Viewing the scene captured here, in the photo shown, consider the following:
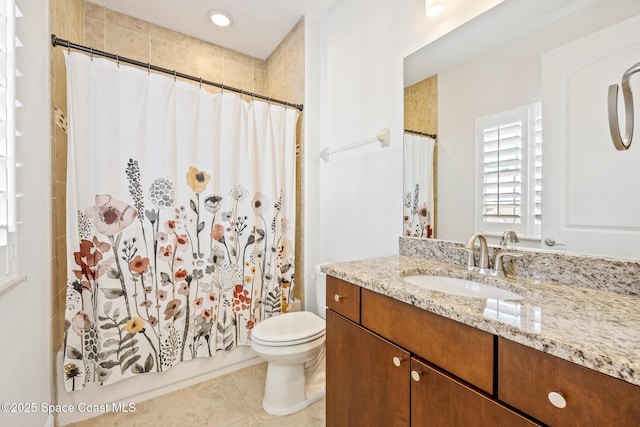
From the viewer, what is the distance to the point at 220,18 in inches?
80.2

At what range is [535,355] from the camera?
1.68 feet

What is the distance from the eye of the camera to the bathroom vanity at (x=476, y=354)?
452 millimetres

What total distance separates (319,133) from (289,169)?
0.39 meters

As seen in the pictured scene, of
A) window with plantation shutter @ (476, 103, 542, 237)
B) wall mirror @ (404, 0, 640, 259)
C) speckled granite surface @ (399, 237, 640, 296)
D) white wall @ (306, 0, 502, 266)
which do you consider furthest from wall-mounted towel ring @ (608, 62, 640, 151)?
white wall @ (306, 0, 502, 266)

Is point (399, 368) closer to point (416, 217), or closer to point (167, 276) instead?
point (416, 217)

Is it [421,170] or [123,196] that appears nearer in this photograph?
[421,170]

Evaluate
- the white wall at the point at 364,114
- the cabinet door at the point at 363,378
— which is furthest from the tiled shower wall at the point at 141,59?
the cabinet door at the point at 363,378

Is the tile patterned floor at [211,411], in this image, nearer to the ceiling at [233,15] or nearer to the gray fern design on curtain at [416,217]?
the gray fern design on curtain at [416,217]

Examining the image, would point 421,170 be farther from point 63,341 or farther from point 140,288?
point 63,341

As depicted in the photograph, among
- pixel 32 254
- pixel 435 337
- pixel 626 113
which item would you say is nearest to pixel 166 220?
pixel 32 254

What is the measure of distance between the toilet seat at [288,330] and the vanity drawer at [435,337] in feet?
2.02

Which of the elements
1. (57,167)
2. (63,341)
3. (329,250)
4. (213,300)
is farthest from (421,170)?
(63,341)

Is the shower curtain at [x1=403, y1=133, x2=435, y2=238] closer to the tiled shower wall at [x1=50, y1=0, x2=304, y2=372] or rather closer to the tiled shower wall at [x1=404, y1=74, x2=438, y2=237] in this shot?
the tiled shower wall at [x1=404, y1=74, x2=438, y2=237]

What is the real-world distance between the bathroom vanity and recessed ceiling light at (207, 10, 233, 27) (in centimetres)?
216
